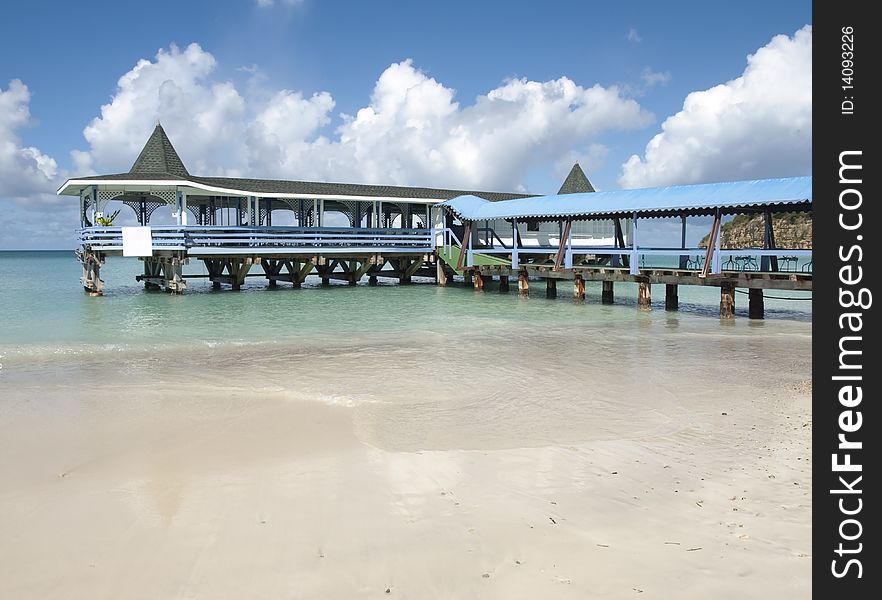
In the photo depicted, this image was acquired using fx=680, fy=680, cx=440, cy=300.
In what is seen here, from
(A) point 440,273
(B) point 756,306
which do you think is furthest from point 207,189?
(B) point 756,306

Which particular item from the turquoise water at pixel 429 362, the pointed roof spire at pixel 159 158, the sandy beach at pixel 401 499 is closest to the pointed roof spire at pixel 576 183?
the turquoise water at pixel 429 362

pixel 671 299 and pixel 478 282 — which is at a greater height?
pixel 478 282

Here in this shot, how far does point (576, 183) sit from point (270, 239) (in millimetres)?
20776

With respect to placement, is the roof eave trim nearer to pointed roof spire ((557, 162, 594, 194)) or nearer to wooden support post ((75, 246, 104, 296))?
wooden support post ((75, 246, 104, 296))

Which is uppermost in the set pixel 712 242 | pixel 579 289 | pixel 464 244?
pixel 464 244

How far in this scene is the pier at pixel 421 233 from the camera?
20172mm

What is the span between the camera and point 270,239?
29.5 metres

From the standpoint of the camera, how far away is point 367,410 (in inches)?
348

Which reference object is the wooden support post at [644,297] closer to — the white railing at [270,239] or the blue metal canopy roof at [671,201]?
the blue metal canopy roof at [671,201]

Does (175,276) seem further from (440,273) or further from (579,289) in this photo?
(579,289)

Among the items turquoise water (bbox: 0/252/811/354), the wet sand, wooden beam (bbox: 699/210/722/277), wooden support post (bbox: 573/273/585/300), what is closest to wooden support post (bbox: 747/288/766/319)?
turquoise water (bbox: 0/252/811/354)

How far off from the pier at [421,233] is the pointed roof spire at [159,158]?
0.20ft
